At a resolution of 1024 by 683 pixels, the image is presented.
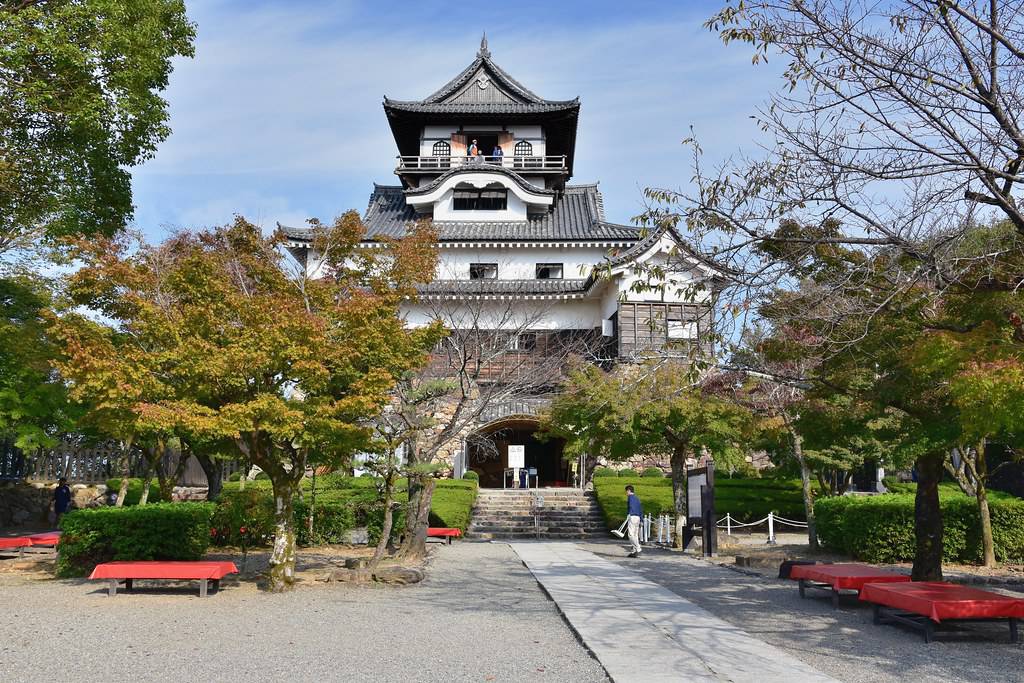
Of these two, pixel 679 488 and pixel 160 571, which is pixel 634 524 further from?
pixel 160 571

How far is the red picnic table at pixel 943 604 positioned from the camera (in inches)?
339

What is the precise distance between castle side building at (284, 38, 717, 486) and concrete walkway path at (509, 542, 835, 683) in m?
13.9

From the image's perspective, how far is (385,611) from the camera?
35.6 feet

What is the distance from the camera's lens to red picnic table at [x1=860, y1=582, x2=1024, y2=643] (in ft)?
28.2

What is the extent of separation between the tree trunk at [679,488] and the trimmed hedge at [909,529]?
15.2 ft

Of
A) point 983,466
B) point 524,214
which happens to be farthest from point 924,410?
point 524,214

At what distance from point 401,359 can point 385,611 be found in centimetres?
383

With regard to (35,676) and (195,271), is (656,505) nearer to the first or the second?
(195,271)

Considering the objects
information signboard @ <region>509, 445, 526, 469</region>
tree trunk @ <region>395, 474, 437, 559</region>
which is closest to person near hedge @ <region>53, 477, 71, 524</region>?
tree trunk @ <region>395, 474, 437, 559</region>

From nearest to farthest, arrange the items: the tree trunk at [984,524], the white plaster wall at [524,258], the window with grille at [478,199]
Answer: the tree trunk at [984,524] < the white plaster wall at [524,258] < the window with grille at [478,199]

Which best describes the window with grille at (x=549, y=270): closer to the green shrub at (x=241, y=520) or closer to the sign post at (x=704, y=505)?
the sign post at (x=704, y=505)

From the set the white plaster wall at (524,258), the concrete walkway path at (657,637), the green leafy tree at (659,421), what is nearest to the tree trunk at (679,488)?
the green leafy tree at (659,421)

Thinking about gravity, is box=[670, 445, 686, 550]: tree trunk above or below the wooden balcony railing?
below

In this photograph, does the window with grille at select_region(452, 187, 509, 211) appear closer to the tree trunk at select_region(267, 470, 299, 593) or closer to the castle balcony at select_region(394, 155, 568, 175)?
the castle balcony at select_region(394, 155, 568, 175)
